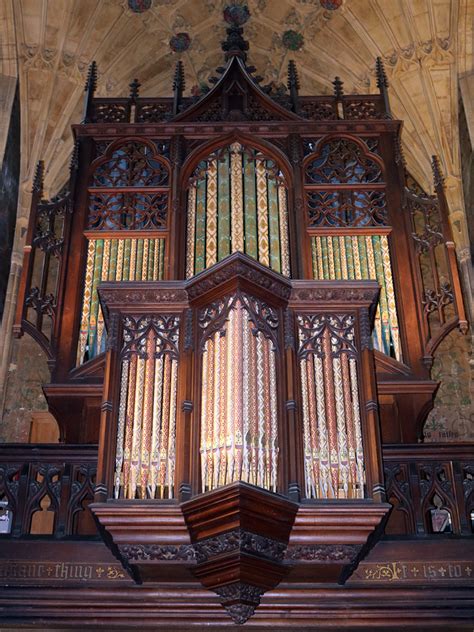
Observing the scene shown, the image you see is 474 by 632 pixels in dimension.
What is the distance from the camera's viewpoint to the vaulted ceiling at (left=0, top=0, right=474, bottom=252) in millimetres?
16641

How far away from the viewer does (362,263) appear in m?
11.7

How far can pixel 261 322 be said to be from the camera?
8.99 metres

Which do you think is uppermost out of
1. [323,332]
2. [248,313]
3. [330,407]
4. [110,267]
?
[110,267]

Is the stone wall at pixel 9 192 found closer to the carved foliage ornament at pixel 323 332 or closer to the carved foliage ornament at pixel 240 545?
the carved foliage ornament at pixel 323 332

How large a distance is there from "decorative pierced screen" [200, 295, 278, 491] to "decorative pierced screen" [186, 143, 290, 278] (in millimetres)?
2516

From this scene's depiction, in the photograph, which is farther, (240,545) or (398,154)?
(398,154)

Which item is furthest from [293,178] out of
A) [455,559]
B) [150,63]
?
[150,63]

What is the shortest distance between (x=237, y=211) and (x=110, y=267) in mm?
1652

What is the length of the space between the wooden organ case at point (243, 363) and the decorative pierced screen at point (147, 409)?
0.02 m

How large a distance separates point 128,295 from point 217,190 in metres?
3.52

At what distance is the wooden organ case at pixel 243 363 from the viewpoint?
8.29 m

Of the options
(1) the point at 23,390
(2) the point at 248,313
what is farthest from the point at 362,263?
(1) the point at 23,390

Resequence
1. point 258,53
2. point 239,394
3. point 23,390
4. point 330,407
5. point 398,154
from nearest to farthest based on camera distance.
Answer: point 239,394
point 330,407
point 398,154
point 23,390
point 258,53

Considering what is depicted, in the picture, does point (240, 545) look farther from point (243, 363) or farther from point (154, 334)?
point (154, 334)
